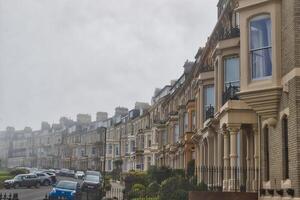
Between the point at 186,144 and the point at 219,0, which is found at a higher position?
the point at 219,0

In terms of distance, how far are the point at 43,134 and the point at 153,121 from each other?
10318 centimetres

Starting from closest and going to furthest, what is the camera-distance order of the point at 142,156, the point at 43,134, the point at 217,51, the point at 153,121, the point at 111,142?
the point at 217,51 < the point at 153,121 < the point at 142,156 < the point at 111,142 < the point at 43,134

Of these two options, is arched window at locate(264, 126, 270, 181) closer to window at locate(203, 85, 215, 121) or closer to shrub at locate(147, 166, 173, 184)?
window at locate(203, 85, 215, 121)

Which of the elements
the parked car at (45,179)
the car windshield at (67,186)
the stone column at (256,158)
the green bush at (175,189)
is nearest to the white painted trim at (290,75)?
the stone column at (256,158)

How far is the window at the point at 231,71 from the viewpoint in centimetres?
2766

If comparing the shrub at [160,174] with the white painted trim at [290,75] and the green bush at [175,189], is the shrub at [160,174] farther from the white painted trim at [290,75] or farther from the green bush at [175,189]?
the white painted trim at [290,75]

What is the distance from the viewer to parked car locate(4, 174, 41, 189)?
56625 mm

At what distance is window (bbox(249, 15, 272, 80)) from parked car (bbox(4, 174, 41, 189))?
42909 mm

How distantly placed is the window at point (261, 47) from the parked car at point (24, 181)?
42.9m

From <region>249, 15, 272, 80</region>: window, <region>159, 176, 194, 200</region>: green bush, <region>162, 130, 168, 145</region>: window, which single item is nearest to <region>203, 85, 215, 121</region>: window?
<region>159, 176, 194, 200</region>: green bush

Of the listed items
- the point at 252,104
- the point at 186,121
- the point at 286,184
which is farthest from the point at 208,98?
the point at 286,184

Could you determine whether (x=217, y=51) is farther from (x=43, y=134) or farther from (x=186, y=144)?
(x=43, y=134)

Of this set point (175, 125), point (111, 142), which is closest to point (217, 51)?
point (175, 125)

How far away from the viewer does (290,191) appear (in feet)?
53.3
